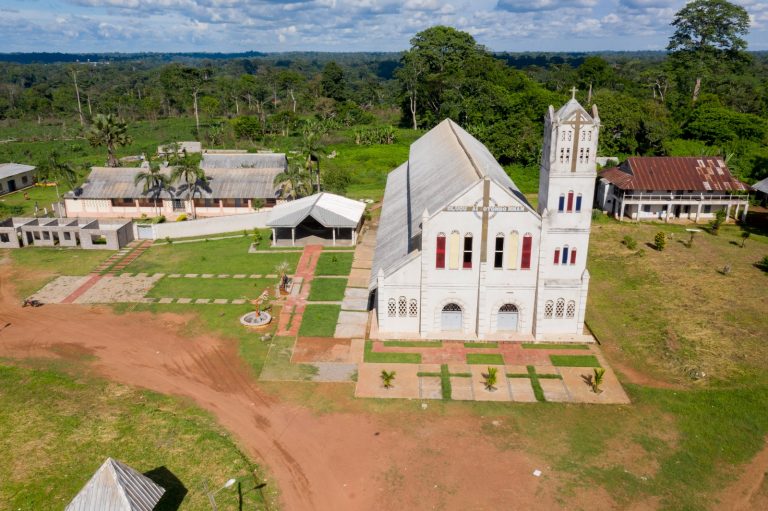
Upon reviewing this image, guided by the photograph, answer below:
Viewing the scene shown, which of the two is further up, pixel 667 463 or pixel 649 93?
pixel 649 93

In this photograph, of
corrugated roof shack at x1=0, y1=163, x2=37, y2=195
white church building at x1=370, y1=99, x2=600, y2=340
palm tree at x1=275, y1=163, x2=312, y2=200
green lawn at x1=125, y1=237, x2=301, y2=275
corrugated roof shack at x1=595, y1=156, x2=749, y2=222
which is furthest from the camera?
corrugated roof shack at x1=0, y1=163, x2=37, y2=195

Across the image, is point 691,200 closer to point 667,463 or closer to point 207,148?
point 667,463

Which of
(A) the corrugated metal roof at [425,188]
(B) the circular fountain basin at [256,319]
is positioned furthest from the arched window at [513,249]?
(B) the circular fountain basin at [256,319]

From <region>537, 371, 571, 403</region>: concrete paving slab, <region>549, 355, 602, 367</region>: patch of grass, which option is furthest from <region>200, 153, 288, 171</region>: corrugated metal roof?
<region>537, 371, 571, 403</region>: concrete paving slab

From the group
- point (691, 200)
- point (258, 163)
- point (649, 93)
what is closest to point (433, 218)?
point (691, 200)

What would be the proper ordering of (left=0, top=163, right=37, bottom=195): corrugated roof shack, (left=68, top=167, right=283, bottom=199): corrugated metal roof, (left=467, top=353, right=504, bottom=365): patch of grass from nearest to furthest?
(left=467, top=353, right=504, bottom=365): patch of grass, (left=68, top=167, right=283, bottom=199): corrugated metal roof, (left=0, top=163, right=37, bottom=195): corrugated roof shack

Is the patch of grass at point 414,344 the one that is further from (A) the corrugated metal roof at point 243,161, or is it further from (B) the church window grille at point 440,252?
(A) the corrugated metal roof at point 243,161

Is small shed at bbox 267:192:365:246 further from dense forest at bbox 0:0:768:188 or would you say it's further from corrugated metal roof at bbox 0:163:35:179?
corrugated metal roof at bbox 0:163:35:179
